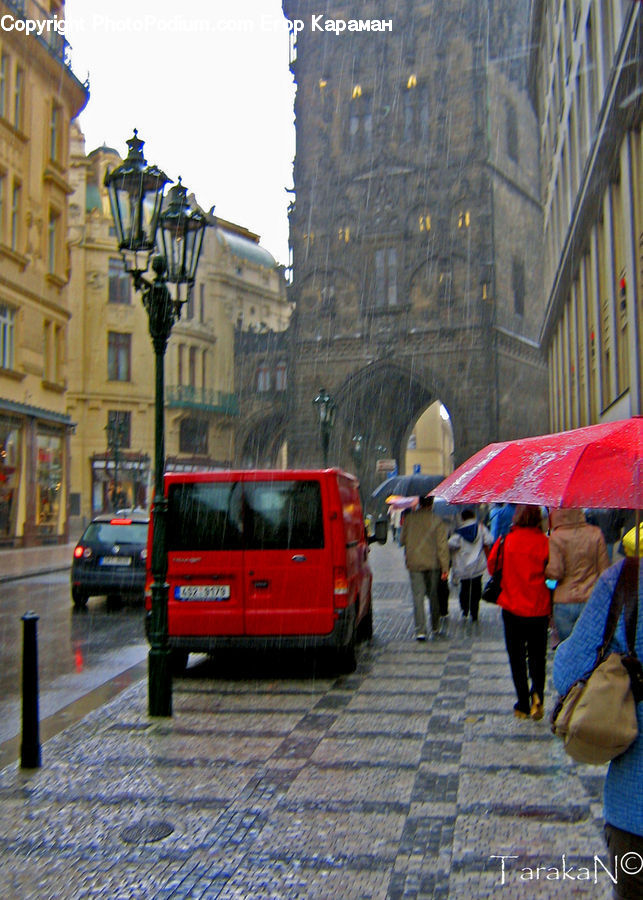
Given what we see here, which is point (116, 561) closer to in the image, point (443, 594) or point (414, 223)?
point (443, 594)

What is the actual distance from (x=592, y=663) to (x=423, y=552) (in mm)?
8155

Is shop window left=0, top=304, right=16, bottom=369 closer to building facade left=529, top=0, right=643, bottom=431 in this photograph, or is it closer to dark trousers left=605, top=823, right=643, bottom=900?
Answer: building facade left=529, top=0, right=643, bottom=431

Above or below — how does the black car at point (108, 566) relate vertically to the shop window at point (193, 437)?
below

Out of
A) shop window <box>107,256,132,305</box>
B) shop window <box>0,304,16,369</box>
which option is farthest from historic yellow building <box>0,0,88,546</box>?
shop window <box>107,256,132,305</box>

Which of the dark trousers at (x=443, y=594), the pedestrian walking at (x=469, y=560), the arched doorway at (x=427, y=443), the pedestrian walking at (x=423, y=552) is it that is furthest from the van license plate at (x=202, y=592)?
the arched doorway at (x=427, y=443)

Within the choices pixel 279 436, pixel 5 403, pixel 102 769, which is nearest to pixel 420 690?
pixel 102 769

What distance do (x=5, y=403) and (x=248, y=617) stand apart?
71.1ft

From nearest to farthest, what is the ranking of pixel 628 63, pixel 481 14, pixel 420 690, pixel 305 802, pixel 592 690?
pixel 592 690
pixel 305 802
pixel 420 690
pixel 628 63
pixel 481 14

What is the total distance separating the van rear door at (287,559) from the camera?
8773 mm

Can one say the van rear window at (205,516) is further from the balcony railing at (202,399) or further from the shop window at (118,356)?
the balcony railing at (202,399)

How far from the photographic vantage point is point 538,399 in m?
48.5

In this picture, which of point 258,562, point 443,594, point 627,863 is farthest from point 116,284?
point 627,863

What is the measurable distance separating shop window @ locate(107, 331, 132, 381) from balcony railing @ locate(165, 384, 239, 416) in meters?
2.74

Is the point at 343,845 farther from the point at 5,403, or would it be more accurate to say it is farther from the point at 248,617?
the point at 5,403
